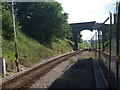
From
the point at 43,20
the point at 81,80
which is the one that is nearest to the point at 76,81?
the point at 81,80

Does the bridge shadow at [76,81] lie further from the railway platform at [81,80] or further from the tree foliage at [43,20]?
the tree foliage at [43,20]

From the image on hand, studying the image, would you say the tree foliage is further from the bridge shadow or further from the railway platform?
the railway platform

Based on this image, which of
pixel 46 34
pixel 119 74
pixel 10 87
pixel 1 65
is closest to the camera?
pixel 119 74

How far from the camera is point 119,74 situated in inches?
153

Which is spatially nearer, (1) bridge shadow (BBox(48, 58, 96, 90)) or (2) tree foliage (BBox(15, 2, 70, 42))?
(1) bridge shadow (BBox(48, 58, 96, 90))

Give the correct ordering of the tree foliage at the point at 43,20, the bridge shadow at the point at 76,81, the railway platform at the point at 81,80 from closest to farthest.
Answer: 1. the railway platform at the point at 81,80
2. the bridge shadow at the point at 76,81
3. the tree foliage at the point at 43,20

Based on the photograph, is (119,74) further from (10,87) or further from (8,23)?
(8,23)

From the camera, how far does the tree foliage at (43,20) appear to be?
32.9 m

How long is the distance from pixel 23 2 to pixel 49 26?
7.89m

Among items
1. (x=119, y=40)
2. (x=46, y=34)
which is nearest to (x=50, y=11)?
(x=46, y=34)

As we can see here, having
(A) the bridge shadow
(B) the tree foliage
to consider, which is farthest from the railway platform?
(B) the tree foliage

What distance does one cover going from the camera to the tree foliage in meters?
32.9

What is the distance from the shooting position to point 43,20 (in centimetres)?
3300

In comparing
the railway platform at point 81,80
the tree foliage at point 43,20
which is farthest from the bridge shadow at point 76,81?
the tree foliage at point 43,20
